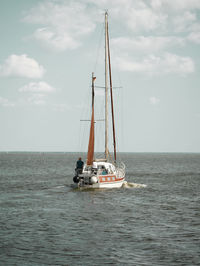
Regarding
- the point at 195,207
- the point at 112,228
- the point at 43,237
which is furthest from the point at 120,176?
the point at 43,237

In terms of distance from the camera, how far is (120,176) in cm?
3688

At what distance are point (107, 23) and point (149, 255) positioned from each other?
30.9m

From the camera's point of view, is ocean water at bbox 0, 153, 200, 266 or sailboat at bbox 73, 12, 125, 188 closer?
ocean water at bbox 0, 153, 200, 266

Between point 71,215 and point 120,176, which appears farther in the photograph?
point 120,176

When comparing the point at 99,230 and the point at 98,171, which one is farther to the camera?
the point at 98,171

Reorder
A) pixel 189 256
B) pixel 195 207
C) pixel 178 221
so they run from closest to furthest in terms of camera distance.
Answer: pixel 189 256
pixel 178 221
pixel 195 207

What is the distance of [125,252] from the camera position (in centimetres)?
1521

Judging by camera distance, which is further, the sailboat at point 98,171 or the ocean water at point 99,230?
the sailboat at point 98,171

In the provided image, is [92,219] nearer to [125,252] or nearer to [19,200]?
[125,252]

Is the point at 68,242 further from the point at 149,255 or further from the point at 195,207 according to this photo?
the point at 195,207

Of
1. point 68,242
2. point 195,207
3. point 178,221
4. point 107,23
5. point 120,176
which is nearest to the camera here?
point 68,242

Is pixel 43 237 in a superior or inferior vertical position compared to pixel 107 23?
inferior

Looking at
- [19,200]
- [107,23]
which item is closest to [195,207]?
[19,200]

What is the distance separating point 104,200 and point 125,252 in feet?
48.2
